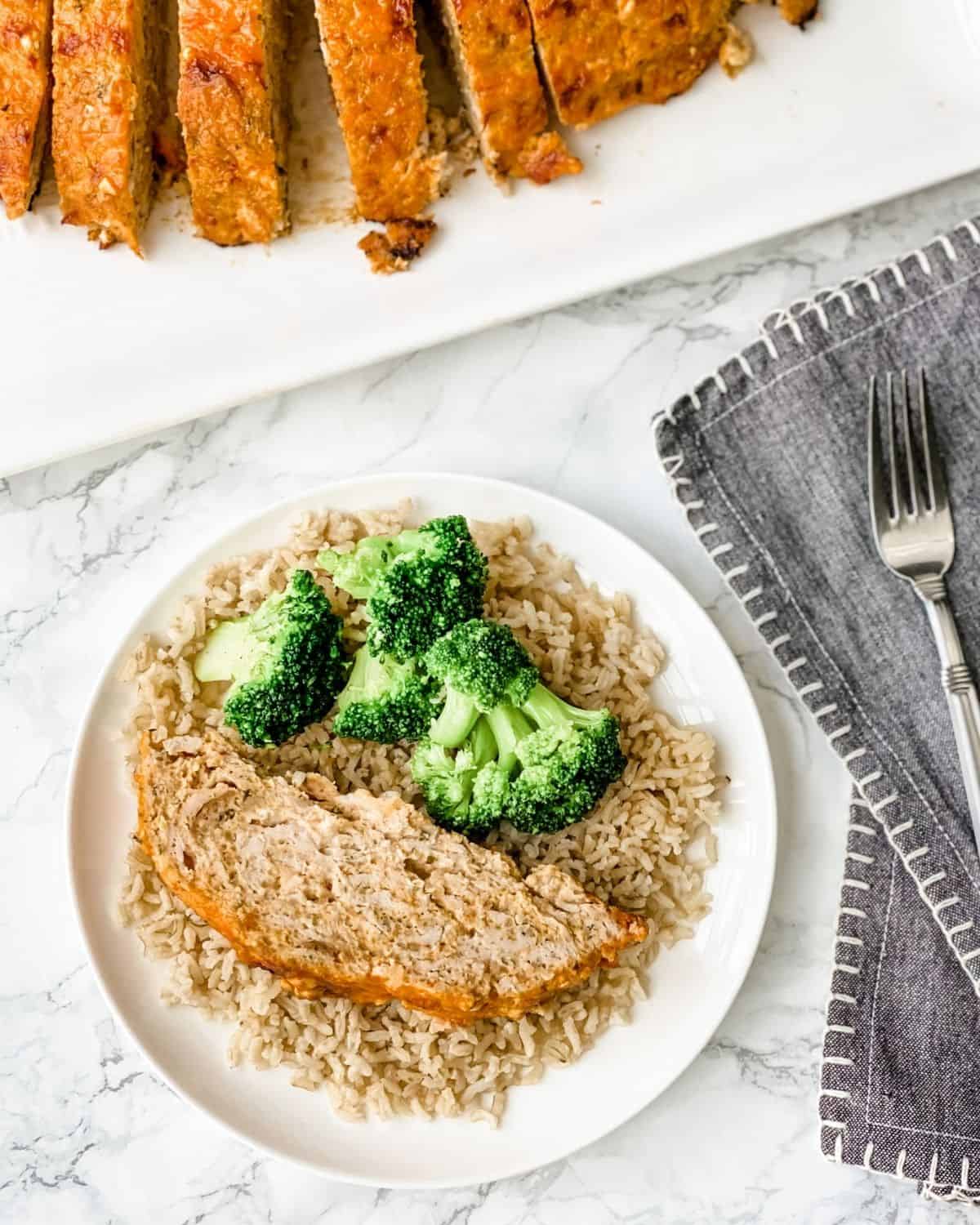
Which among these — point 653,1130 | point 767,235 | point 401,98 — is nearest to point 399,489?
point 401,98

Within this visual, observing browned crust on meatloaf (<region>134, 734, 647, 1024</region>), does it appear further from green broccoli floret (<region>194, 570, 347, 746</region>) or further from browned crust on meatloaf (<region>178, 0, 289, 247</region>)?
browned crust on meatloaf (<region>178, 0, 289, 247</region>)

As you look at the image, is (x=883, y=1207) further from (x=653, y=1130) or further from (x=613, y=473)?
(x=613, y=473)

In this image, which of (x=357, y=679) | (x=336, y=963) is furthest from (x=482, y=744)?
(x=336, y=963)

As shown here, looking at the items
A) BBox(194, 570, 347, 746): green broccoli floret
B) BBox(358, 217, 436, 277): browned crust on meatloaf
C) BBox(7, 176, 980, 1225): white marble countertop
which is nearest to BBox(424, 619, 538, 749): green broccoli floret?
BBox(194, 570, 347, 746): green broccoli floret

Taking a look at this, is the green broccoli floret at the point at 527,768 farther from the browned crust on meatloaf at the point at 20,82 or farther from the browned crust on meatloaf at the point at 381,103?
the browned crust on meatloaf at the point at 20,82

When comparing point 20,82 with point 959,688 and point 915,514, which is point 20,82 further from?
point 959,688

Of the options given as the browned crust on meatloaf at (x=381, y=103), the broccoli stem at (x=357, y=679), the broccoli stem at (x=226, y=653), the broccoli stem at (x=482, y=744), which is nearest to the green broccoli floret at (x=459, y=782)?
the broccoli stem at (x=482, y=744)

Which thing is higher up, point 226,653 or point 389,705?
point 226,653
